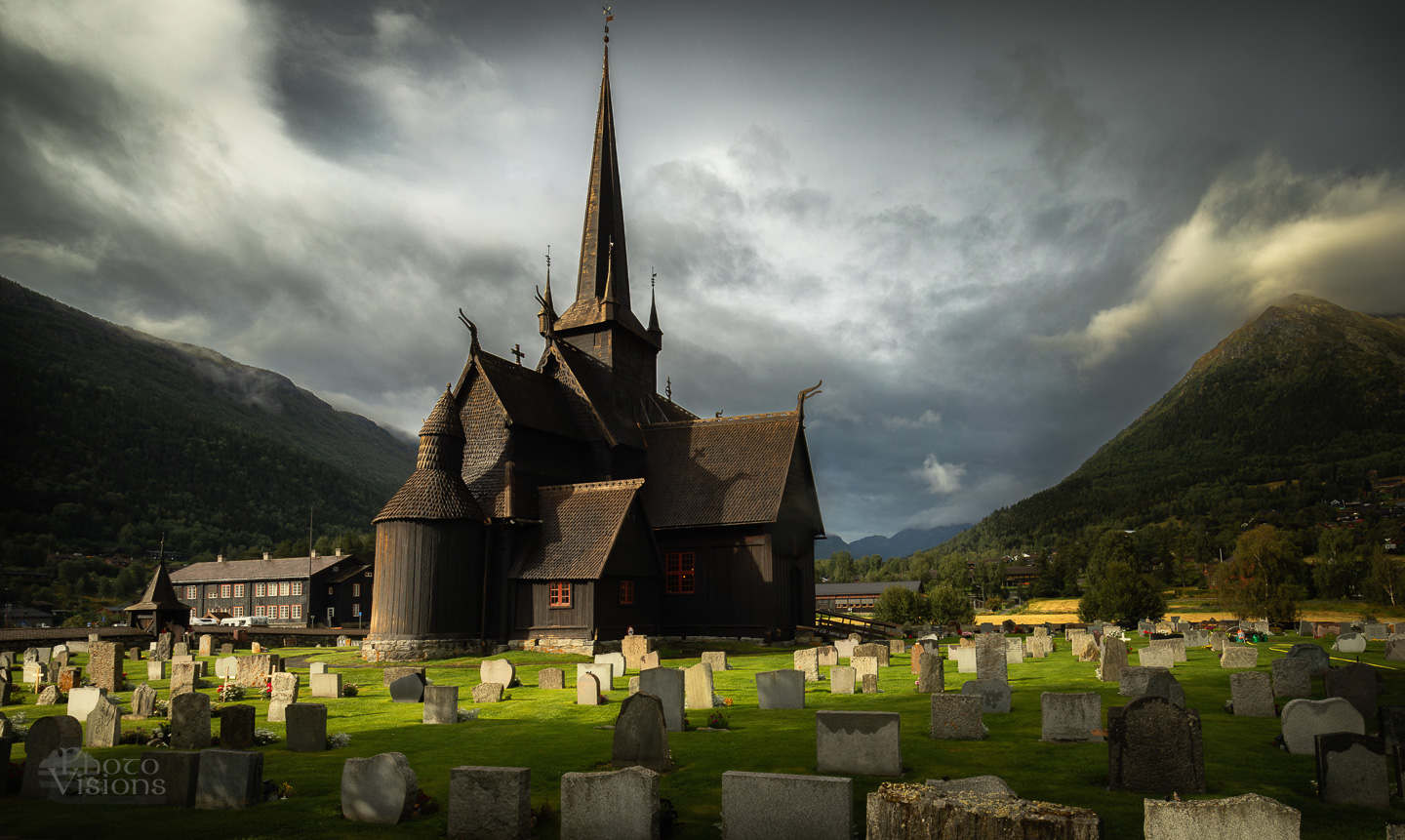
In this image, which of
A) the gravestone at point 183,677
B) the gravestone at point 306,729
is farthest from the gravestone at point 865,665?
the gravestone at point 183,677

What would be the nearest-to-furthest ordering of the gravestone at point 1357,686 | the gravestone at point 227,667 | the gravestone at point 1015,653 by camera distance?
the gravestone at point 1357,686 → the gravestone at point 227,667 → the gravestone at point 1015,653

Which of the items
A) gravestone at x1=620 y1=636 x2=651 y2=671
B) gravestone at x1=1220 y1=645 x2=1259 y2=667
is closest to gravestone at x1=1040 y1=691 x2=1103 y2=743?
gravestone at x1=1220 y1=645 x2=1259 y2=667

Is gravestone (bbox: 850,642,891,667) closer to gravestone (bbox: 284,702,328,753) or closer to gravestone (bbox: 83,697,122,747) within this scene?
gravestone (bbox: 284,702,328,753)

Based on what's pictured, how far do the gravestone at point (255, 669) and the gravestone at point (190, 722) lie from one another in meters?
7.96

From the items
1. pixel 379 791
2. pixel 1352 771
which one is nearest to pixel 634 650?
pixel 379 791

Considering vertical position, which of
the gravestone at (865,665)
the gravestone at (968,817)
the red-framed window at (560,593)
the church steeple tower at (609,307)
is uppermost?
the church steeple tower at (609,307)

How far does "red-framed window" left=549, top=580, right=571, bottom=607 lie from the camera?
97.1 ft

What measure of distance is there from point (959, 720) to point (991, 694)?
9.51ft

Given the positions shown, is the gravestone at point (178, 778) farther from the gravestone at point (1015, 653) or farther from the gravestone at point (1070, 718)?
the gravestone at point (1015, 653)

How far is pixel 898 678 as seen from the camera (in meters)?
20.6

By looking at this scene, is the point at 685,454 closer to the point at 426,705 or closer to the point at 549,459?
the point at 549,459

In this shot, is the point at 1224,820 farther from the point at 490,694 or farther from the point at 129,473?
the point at 129,473

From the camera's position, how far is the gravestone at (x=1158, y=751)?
9.16 metres

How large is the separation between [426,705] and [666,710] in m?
4.35
